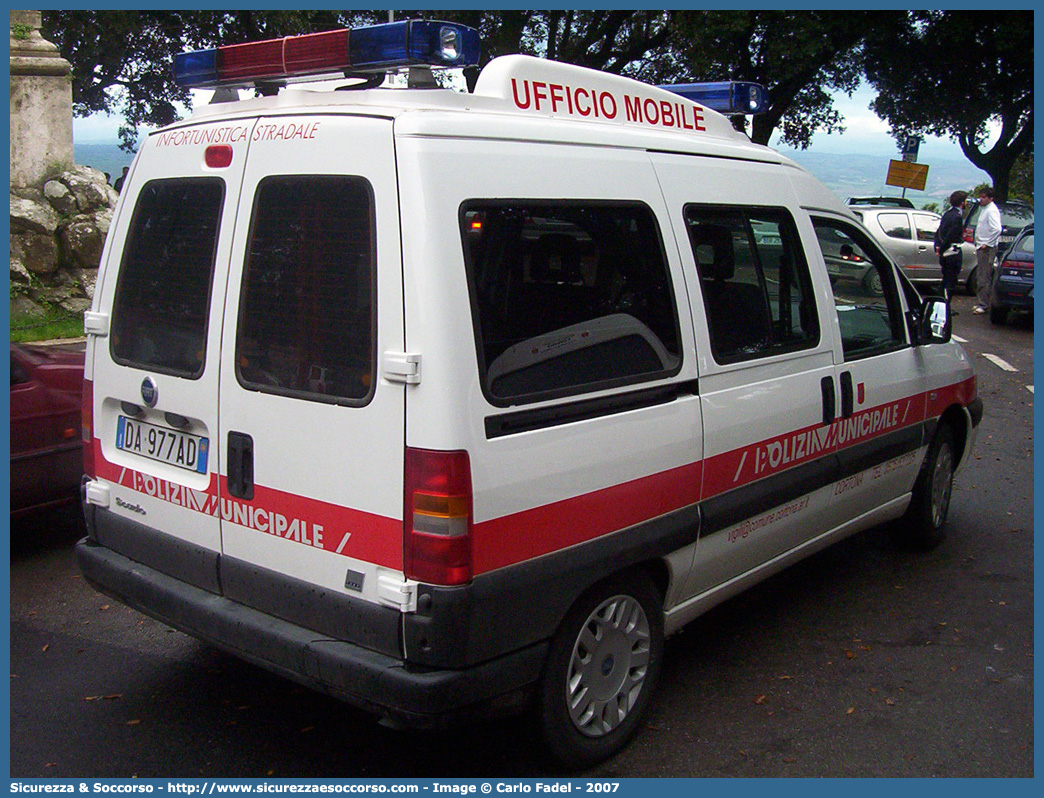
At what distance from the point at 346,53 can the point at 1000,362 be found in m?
11.5

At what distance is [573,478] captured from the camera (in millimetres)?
3266

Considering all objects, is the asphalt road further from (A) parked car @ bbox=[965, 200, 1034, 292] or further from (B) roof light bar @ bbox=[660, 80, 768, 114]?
(A) parked car @ bbox=[965, 200, 1034, 292]

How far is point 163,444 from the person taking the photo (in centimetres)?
368

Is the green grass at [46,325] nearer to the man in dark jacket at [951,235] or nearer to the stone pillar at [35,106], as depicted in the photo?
the stone pillar at [35,106]

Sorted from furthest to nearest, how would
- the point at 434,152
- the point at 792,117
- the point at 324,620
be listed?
the point at 792,117
the point at 324,620
the point at 434,152

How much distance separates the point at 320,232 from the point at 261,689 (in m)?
2.01

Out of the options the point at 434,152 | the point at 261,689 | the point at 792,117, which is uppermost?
the point at 792,117

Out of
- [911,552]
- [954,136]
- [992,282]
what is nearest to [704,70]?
[992,282]

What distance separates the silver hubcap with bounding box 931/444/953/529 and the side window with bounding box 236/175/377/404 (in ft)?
12.8

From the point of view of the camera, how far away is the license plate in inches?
139

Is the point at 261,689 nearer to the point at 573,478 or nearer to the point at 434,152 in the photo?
the point at 573,478

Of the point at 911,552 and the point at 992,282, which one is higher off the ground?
the point at 992,282

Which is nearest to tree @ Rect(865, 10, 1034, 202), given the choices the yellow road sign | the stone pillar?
the yellow road sign

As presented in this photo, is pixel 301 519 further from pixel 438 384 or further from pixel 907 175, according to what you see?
pixel 907 175
